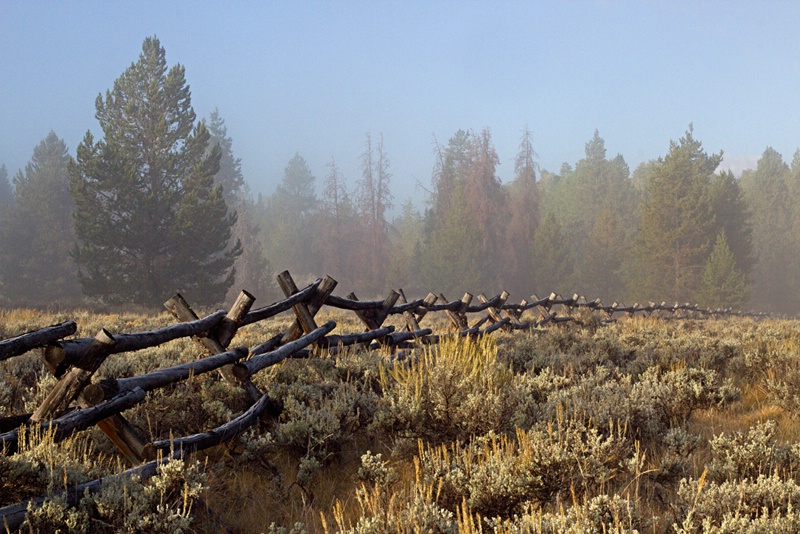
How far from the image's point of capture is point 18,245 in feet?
136

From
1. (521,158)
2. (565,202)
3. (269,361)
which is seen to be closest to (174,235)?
(269,361)

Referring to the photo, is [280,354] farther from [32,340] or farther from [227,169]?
[227,169]

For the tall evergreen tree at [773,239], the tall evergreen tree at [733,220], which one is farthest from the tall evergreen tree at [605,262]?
the tall evergreen tree at [773,239]

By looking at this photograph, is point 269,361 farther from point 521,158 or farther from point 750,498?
point 521,158

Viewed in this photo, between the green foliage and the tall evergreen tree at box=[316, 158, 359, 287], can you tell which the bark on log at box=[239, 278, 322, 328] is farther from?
the tall evergreen tree at box=[316, 158, 359, 287]

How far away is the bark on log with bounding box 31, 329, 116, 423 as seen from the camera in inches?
111

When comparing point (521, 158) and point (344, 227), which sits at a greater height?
point (521, 158)

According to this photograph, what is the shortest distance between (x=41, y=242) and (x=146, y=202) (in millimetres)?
19569

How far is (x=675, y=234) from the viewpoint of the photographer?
38125mm

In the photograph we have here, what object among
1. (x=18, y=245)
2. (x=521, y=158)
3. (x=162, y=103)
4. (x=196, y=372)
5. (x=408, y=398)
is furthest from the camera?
(x=521, y=158)

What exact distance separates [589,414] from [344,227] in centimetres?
5829

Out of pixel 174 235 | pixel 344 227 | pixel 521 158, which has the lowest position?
pixel 174 235

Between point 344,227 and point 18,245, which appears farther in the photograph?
point 344,227

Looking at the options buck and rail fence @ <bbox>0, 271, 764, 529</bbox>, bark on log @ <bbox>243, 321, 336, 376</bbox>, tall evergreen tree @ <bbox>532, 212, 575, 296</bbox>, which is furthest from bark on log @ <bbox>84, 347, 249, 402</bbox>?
tall evergreen tree @ <bbox>532, 212, 575, 296</bbox>
